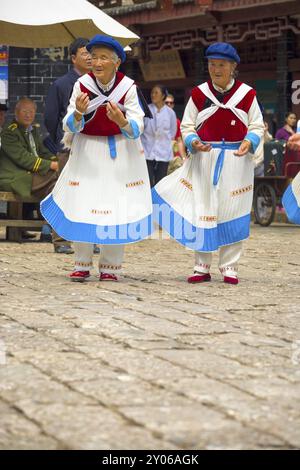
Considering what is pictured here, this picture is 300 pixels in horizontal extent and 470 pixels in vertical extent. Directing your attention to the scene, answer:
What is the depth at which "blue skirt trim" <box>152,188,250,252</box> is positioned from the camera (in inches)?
375

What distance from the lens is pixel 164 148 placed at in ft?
57.9

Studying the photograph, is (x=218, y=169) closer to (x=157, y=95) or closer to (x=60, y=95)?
(x=60, y=95)

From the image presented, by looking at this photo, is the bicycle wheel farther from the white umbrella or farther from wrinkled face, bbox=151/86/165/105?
the white umbrella

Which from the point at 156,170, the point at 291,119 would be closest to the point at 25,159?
the point at 156,170

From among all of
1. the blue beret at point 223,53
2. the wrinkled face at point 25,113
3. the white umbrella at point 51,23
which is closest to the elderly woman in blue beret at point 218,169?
the blue beret at point 223,53

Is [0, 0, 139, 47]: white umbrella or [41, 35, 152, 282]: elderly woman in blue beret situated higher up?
[0, 0, 139, 47]: white umbrella

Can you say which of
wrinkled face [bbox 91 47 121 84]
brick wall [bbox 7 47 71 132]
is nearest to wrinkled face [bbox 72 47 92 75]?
wrinkled face [bbox 91 47 121 84]

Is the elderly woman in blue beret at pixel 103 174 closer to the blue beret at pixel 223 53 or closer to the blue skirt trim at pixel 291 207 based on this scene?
the blue beret at pixel 223 53

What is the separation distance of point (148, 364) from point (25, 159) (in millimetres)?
8323

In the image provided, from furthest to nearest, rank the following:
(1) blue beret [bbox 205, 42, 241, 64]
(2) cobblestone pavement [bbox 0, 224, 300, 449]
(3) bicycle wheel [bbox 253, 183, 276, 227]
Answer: (3) bicycle wheel [bbox 253, 183, 276, 227] < (1) blue beret [bbox 205, 42, 241, 64] < (2) cobblestone pavement [bbox 0, 224, 300, 449]

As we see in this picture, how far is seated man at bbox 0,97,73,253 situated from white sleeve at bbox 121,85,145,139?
14.3 ft

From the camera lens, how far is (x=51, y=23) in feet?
43.0

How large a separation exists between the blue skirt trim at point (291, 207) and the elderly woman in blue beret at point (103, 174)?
992 millimetres

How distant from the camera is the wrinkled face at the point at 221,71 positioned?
9.44 metres
